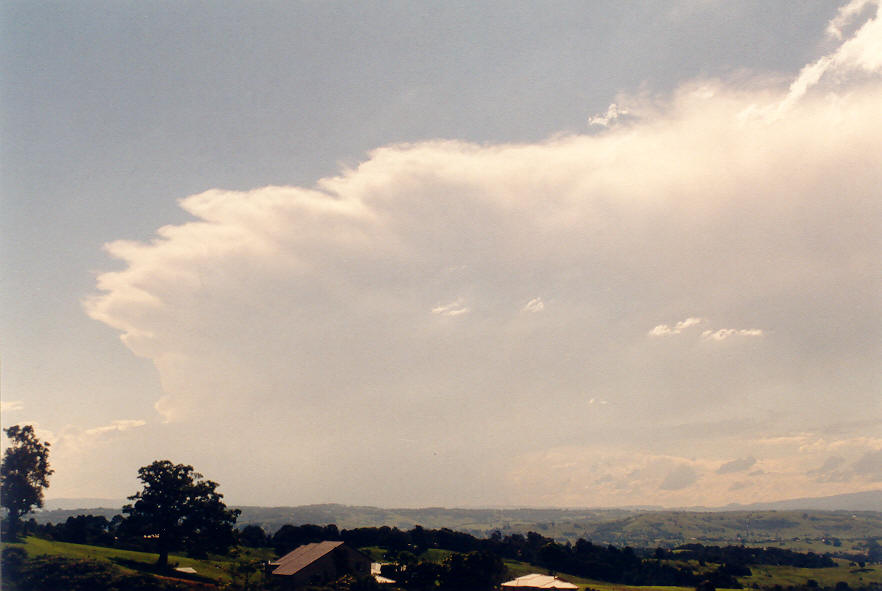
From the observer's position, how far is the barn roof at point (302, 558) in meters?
72.0

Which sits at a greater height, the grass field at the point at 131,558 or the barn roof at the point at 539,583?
the grass field at the point at 131,558

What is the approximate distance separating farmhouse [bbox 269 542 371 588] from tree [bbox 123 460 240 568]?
29.7ft

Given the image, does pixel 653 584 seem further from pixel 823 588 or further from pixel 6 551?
pixel 6 551

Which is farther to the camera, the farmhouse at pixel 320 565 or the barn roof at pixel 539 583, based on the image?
the barn roof at pixel 539 583

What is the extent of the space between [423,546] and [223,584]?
66.3 m

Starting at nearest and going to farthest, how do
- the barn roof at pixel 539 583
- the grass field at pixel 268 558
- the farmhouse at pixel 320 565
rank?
the grass field at pixel 268 558
the farmhouse at pixel 320 565
the barn roof at pixel 539 583

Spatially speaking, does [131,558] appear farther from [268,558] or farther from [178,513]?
[268,558]

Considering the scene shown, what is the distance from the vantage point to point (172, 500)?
72.6 meters

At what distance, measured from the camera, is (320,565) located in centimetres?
7412

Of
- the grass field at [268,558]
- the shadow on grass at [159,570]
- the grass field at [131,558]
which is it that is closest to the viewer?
the grass field at [131,558]

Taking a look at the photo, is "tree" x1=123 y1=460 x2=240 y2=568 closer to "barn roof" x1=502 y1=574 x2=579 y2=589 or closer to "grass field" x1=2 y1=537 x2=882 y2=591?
"grass field" x1=2 y1=537 x2=882 y2=591

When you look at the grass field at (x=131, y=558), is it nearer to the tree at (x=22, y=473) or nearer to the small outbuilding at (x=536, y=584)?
the tree at (x=22, y=473)

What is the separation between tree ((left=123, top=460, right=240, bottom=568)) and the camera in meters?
71.8

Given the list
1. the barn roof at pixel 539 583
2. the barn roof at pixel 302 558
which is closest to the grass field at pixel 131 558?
the barn roof at pixel 302 558
